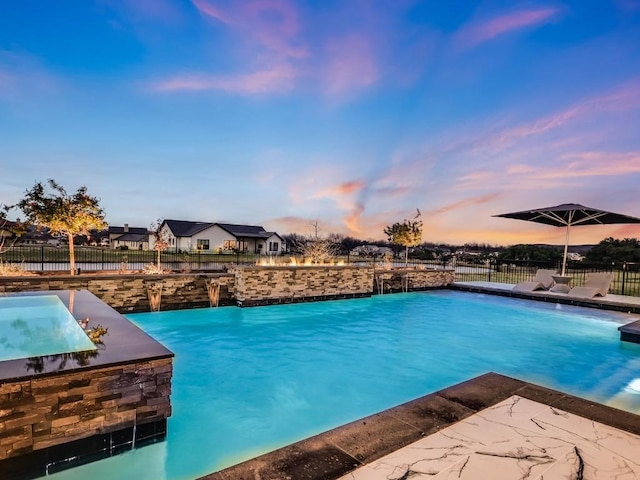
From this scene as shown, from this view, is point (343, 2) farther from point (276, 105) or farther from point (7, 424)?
point (7, 424)

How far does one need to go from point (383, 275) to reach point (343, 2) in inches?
372

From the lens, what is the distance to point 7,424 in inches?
96.7

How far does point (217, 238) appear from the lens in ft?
118

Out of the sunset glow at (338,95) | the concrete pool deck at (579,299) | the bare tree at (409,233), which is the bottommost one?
the concrete pool deck at (579,299)

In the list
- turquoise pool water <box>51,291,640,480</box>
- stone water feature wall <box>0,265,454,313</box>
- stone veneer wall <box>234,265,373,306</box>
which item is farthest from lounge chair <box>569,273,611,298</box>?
stone veneer wall <box>234,265,373,306</box>

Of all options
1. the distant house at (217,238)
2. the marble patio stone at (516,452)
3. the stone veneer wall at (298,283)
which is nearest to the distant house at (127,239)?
the distant house at (217,238)

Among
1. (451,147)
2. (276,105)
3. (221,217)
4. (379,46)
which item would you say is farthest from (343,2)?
(221,217)

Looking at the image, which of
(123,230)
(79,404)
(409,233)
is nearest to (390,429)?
(79,404)

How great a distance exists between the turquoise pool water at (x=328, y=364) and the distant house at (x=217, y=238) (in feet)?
80.3

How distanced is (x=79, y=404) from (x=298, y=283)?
8.85 meters

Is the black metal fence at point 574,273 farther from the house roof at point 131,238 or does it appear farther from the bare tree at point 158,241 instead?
the house roof at point 131,238

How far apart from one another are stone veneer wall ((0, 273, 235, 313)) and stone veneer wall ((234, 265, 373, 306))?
0.61 m

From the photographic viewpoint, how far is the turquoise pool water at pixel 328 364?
3928 millimetres

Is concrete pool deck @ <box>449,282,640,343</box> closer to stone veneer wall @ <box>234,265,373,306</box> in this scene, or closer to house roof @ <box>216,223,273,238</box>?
stone veneer wall @ <box>234,265,373,306</box>
